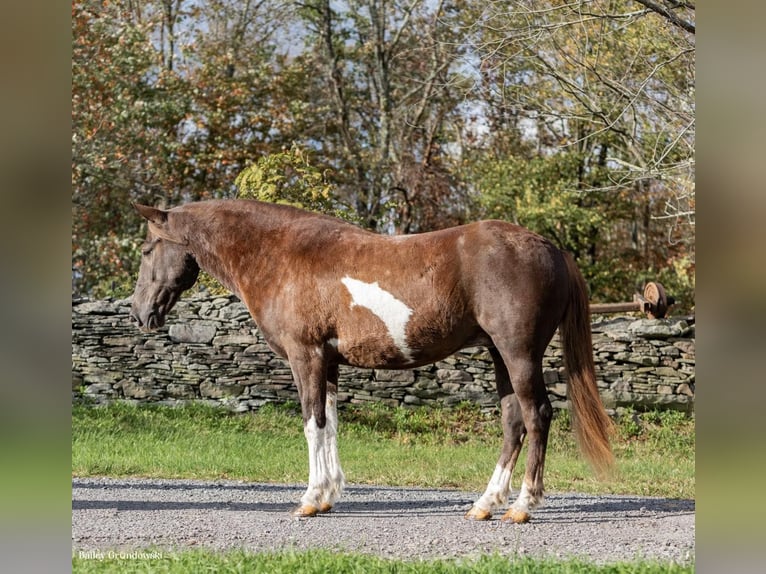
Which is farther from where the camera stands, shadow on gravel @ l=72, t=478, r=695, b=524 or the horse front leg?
shadow on gravel @ l=72, t=478, r=695, b=524

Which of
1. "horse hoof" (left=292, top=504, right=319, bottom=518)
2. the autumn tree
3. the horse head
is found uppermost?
the autumn tree

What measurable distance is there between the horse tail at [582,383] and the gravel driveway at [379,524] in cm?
50

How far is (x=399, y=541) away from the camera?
4.73 meters

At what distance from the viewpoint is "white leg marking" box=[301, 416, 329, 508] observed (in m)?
5.20

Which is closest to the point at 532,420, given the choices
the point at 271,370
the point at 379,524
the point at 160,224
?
the point at 379,524

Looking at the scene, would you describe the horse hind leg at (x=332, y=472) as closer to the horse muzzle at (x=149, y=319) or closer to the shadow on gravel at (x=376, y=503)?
the shadow on gravel at (x=376, y=503)

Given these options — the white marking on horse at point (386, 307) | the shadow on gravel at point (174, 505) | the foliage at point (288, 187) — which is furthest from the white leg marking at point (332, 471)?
the foliage at point (288, 187)

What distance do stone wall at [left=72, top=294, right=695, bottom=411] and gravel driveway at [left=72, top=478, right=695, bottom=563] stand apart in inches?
153

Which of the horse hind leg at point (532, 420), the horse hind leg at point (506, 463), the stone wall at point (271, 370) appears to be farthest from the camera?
the stone wall at point (271, 370)

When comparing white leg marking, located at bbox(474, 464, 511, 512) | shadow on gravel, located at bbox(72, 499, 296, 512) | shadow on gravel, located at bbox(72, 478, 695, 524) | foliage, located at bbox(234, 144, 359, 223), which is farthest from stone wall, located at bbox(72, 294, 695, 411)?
white leg marking, located at bbox(474, 464, 511, 512)

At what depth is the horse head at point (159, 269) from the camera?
5652mm

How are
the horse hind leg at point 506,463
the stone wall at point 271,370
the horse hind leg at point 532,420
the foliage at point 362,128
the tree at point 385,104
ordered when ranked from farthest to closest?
the tree at point 385,104
the foliage at point 362,128
the stone wall at point 271,370
the horse hind leg at point 506,463
the horse hind leg at point 532,420

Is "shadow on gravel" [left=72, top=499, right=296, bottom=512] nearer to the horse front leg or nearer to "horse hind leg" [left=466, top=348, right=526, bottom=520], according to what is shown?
the horse front leg
